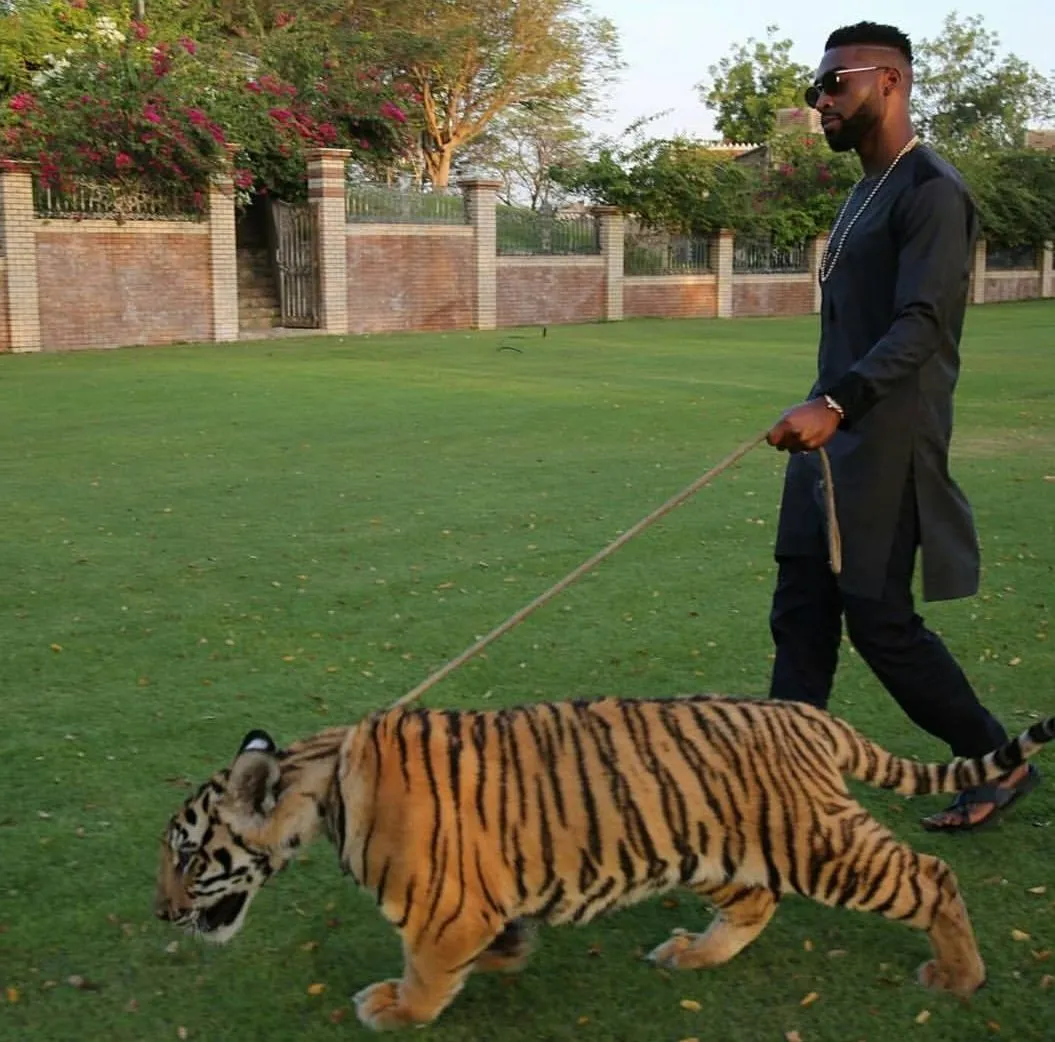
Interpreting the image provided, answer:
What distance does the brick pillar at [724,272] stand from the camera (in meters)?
36.8

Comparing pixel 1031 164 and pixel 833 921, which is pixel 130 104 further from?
pixel 1031 164

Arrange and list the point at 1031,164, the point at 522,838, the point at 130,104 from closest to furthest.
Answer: the point at 522,838 → the point at 130,104 → the point at 1031,164

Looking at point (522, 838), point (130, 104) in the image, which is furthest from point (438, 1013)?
Answer: point (130, 104)

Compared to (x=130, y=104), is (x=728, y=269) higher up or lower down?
lower down

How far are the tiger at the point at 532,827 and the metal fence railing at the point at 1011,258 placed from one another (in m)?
45.8

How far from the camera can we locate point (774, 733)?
328 centimetres

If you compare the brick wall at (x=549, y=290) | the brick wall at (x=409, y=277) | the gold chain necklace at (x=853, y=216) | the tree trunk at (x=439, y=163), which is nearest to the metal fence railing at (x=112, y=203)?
the brick wall at (x=409, y=277)

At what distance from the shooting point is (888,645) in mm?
3977

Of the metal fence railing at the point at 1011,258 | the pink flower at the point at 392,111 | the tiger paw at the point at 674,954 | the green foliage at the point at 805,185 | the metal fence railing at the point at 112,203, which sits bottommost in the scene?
the tiger paw at the point at 674,954

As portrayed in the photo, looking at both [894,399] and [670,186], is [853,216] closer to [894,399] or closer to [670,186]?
[894,399]

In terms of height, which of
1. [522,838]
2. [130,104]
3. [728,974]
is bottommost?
[728,974]

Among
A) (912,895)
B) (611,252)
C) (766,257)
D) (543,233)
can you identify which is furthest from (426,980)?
(766,257)

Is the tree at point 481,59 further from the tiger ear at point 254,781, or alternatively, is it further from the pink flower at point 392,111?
the tiger ear at point 254,781

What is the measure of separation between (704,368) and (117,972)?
17.3 metres
